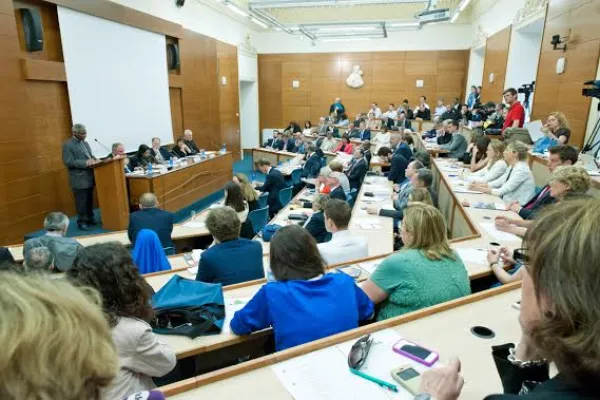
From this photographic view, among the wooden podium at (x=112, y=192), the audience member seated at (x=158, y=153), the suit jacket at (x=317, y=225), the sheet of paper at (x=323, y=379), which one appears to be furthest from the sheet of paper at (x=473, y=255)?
the audience member seated at (x=158, y=153)

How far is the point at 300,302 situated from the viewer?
1885 mm

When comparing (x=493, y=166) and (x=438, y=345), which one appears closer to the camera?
(x=438, y=345)

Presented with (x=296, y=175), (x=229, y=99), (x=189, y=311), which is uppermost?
(x=229, y=99)

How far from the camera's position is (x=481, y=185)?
5.23 metres

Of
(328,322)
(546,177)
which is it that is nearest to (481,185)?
(546,177)

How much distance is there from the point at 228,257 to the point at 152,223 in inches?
68.2

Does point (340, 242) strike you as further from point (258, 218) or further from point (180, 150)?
point (180, 150)

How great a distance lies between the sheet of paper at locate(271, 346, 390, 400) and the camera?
1.47 m

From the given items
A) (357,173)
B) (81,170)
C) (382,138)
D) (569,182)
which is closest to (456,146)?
(357,173)

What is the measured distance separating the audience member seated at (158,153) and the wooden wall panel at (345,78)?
330 inches

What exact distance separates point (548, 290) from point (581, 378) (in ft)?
0.54

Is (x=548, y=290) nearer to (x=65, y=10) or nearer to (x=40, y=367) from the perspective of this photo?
(x=40, y=367)

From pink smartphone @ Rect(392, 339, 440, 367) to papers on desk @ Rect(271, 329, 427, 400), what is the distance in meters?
0.02

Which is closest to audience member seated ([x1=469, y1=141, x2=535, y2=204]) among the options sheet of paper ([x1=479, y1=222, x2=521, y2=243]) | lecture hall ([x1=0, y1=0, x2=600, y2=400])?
lecture hall ([x1=0, y1=0, x2=600, y2=400])
